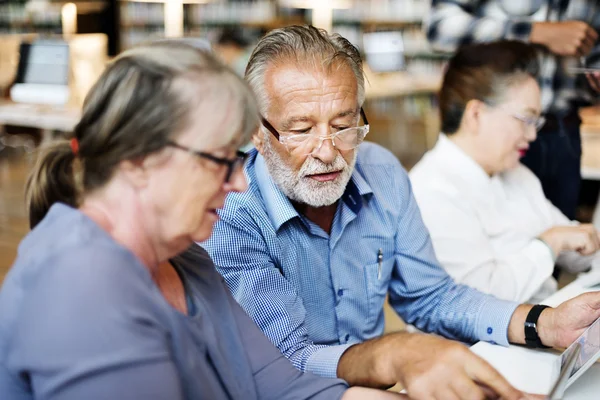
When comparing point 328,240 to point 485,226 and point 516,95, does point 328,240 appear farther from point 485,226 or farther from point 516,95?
point 516,95

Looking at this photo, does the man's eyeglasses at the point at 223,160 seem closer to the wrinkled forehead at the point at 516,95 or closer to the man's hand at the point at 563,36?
the wrinkled forehead at the point at 516,95

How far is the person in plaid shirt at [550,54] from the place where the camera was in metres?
2.54

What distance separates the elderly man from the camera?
1.43 meters

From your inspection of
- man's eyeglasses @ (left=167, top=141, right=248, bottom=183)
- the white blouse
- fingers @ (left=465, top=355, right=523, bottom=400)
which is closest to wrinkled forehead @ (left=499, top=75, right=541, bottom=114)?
the white blouse

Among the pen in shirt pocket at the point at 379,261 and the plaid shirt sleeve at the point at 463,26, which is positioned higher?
the plaid shirt sleeve at the point at 463,26

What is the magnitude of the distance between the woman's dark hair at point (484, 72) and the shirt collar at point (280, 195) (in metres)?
0.72

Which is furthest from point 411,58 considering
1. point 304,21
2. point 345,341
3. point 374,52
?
point 345,341

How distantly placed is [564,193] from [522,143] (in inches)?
27.1

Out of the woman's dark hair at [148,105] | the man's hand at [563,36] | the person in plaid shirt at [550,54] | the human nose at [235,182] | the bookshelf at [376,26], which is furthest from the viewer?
the bookshelf at [376,26]

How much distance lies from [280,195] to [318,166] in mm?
102

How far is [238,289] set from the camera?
4.66 ft

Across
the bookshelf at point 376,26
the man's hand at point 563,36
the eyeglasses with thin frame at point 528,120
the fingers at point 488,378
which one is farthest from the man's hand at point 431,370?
the bookshelf at point 376,26

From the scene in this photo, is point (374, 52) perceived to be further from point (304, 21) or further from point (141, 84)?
point (141, 84)

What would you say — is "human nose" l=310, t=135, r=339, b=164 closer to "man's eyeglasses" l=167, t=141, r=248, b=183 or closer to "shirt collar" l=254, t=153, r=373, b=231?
"shirt collar" l=254, t=153, r=373, b=231
